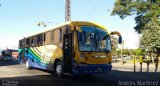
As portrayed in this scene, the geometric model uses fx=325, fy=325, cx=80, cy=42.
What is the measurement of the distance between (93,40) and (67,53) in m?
1.65

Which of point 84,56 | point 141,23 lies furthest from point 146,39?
point 84,56

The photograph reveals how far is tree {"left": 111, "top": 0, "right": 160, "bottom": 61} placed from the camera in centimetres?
4466

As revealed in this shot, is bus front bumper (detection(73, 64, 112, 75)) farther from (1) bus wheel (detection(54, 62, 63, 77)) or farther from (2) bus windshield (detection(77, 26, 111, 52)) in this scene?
(1) bus wheel (detection(54, 62, 63, 77))

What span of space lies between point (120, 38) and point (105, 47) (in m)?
1.00

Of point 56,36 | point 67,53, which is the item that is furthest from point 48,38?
point 67,53

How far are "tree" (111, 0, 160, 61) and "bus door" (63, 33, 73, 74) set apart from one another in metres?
27.3

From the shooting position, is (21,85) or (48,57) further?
(48,57)

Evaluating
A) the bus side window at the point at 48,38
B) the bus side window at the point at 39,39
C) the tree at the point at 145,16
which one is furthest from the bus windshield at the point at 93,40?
the tree at the point at 145,16

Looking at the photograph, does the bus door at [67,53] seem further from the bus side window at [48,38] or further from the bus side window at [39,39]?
the bus side window at [39,39]

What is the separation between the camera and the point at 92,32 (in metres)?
17.3

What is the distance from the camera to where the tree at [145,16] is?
147 feet

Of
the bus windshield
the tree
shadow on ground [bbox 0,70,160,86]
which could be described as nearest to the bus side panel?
shadow on ground [bbox 0,70,160,86]

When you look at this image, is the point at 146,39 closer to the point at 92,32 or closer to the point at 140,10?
the point at 140,10

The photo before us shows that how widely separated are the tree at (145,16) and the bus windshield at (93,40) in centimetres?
2675
